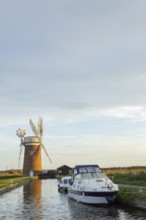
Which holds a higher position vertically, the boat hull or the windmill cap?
the windmill cap

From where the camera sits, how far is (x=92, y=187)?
112ft

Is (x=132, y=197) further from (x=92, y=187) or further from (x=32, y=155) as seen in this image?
(x=32, y=155)

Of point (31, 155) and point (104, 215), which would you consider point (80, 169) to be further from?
point (31, 155)

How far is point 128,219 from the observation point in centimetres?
2591

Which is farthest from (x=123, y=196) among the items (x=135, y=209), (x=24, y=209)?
(x=24, y=209)

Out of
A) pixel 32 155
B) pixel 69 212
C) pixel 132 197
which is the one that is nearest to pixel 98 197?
pixel 132 197

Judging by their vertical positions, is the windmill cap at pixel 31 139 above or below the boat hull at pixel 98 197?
above

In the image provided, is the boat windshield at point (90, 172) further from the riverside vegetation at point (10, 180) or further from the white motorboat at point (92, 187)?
the riverside vegetation at point (10, 180)

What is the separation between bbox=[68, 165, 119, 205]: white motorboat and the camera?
3322 cm

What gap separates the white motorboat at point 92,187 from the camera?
33.2m

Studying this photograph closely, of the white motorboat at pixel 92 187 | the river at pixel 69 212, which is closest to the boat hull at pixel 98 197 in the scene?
the white motorboat at pixel 92 187

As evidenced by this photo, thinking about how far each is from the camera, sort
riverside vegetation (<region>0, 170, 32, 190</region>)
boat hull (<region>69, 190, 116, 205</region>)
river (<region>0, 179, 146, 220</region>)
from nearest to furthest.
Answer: river (<region>0, 179, 146, 220</region>) → boat hull (<region>69, 190, 116, 205</region>) → riverside vegetation (<region>0, 170, 32, 190</region>)

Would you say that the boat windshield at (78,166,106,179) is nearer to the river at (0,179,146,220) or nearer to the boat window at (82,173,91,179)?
the boat window at (82,173,91,179)

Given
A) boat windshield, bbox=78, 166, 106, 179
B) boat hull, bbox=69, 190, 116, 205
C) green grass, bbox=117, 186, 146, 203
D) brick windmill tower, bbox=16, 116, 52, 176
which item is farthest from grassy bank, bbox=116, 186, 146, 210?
brick windmill tower, bbox=16, 116, 52, 176
